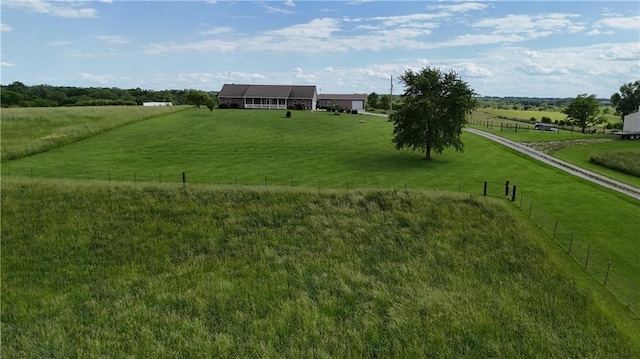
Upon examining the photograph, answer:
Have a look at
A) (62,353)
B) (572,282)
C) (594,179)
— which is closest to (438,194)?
(572,282)

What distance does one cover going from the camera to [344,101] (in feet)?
366

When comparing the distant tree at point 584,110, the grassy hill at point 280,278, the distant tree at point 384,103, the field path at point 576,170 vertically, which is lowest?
the grassy hill at point 280,278

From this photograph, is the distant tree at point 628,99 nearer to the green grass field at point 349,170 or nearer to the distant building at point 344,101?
the green grass field at point 349,170

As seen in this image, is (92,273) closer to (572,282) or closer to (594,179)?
(572,282)

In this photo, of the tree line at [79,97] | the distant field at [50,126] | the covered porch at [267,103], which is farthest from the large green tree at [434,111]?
the covered porch at [267,103]

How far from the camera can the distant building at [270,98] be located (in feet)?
325

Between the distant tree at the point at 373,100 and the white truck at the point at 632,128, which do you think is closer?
the white truck at the point at 632,128

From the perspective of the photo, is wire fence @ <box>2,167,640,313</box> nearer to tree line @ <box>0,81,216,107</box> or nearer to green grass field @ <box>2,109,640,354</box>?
green grass field @ <box>2,109,640,354</box>

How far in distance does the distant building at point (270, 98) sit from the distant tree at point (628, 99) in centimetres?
6482

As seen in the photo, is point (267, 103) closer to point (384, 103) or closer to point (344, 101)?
point (344, 101)

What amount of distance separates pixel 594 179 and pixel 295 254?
29.0m

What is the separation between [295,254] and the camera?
2359 centimetres

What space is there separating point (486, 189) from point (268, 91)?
7848 cm

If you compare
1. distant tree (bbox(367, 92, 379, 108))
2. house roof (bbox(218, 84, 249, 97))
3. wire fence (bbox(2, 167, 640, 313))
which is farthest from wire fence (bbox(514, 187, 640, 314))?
distant tree (bbox(367, 92, 379, 108))
